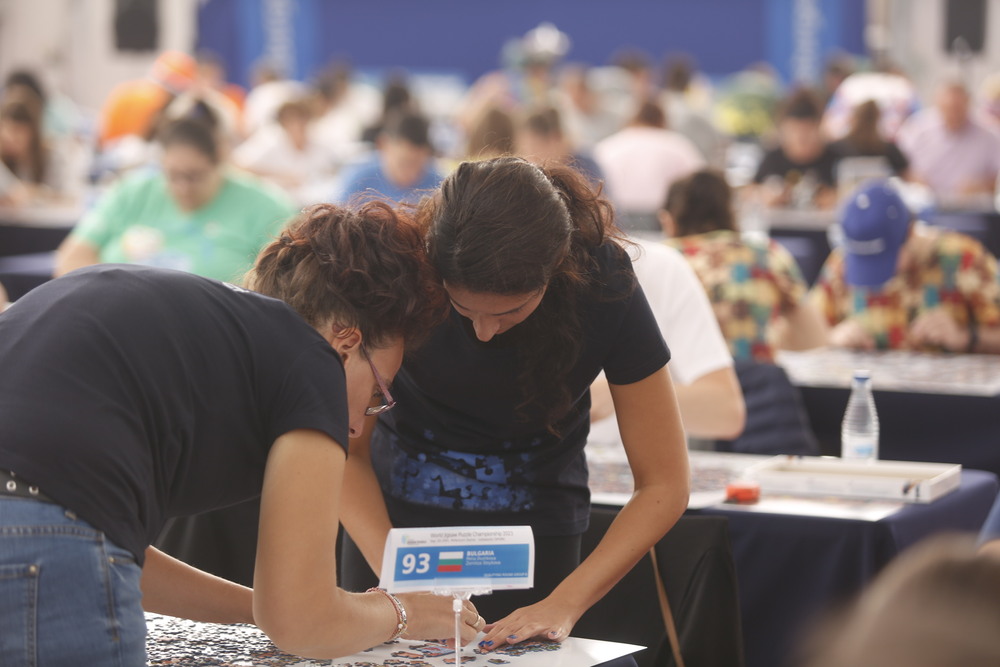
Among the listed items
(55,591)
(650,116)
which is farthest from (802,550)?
(650,116)

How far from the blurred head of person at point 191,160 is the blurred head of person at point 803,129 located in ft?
14.0

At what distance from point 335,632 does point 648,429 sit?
0.58 meters

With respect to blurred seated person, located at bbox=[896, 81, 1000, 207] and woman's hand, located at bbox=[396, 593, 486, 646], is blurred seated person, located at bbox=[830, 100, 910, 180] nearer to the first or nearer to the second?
blurred seated person, located at bbox=[896, 81, 1000, 207]

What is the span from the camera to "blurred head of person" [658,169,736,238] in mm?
3736

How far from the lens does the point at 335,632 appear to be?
1.49 metres

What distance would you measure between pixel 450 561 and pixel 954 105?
7621 millimetres

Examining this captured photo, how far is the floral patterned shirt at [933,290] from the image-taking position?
411 centimetres

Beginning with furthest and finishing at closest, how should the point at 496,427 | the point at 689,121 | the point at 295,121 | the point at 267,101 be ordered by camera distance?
the point at 267,101
the point at 689,121
the point at 295,121
the point at 496,427

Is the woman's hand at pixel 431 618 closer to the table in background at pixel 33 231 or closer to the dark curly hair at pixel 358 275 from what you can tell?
the dark curly hair at pixel 358 275

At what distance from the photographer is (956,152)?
28.4 ft

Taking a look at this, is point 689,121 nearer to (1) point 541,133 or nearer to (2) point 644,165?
(2) point 644,165

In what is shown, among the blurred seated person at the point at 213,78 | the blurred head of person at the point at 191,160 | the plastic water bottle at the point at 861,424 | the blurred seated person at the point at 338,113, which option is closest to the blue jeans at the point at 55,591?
the plastic water bottle at the point at 861,424

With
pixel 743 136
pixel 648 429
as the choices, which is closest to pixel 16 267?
pixel 648 429

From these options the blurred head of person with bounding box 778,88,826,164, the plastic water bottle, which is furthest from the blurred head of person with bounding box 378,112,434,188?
the blurred head of person with bounding box 778,88,826,164
